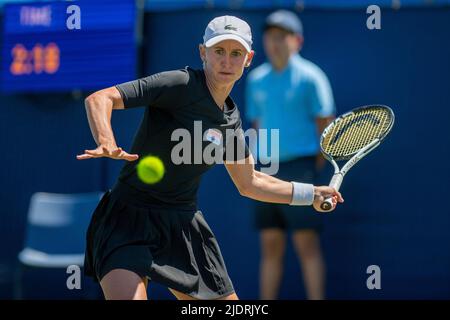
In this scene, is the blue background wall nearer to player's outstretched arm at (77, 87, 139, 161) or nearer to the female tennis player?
the female tennis player

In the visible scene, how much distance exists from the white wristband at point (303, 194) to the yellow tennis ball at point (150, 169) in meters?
0.69

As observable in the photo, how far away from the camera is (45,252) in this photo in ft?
21.6

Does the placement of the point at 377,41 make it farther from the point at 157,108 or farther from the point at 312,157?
the point at 157,108

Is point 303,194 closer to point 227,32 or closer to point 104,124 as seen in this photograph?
point 227,32

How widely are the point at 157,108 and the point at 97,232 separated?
0.60 metres

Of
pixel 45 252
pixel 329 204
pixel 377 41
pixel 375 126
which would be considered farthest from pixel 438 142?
pixel 45 252

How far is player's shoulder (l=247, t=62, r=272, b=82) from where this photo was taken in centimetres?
626

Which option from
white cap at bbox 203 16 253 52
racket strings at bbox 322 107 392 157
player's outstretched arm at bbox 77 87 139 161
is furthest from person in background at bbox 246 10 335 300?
player's outstretched arm at bbox 77 87 139 161

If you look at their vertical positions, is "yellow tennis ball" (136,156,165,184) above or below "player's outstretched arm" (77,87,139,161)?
below

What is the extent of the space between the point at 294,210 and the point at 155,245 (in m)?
2.39

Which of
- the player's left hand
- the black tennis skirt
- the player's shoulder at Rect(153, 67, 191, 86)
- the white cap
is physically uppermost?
the white cap

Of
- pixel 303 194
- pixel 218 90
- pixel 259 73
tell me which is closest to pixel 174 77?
pixel 218 90

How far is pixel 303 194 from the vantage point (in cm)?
416

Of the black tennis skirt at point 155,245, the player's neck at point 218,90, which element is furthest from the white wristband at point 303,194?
the player's neck at point 218,90
